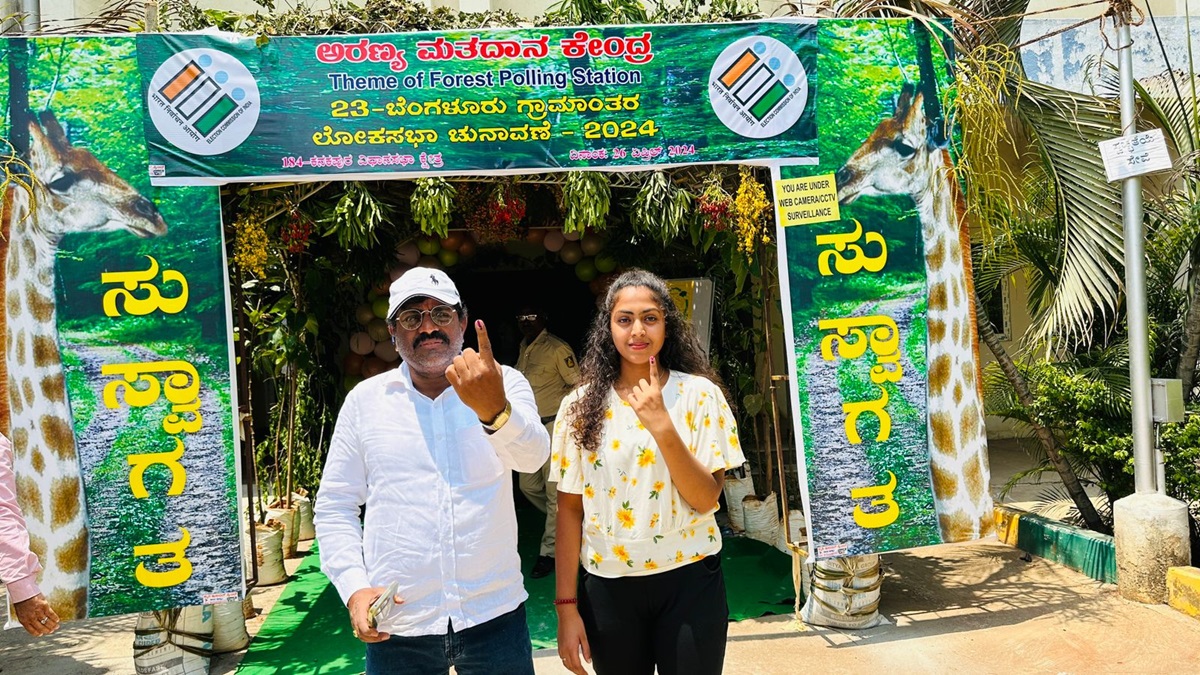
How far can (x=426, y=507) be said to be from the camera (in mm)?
2234

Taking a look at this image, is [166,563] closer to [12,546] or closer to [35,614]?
[35,614]

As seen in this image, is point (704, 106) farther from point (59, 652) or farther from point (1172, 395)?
point (59, 652)

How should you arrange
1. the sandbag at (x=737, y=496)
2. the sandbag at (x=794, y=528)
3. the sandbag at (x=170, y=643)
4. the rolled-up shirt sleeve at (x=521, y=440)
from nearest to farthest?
the rolled-up shirt sleeve at (x=521, y=440) → the sandbag at (x=170, y=643) → the sandbag at (x=794, y=528) → the sandbag at (x=737, y=496)

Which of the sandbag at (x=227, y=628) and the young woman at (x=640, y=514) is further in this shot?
the sandbag at (x=227, y=628)

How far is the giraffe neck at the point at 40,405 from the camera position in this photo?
400 cm

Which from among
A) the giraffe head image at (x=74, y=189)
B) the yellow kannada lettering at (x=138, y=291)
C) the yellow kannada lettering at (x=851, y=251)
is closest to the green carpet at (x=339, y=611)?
the yellow kannada lettering at (x=138, y=291)

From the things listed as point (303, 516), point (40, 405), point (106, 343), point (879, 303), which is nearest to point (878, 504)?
point (879, 303)

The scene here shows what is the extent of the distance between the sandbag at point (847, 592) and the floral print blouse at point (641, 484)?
2416mm

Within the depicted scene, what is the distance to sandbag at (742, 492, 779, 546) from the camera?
6246 mm

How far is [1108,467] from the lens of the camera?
209 inches

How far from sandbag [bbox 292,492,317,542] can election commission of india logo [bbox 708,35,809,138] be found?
13.9ft

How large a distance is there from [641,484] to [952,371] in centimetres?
275

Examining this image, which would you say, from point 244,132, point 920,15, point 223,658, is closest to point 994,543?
point 920,15

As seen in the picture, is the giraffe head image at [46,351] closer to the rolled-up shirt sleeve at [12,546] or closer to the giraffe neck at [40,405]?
the giraffe neck at [40,405]
